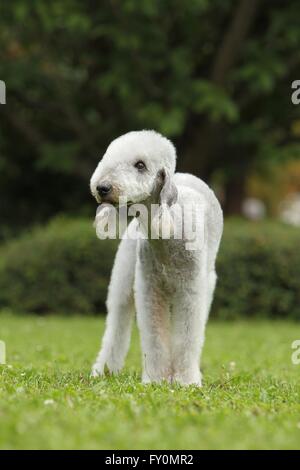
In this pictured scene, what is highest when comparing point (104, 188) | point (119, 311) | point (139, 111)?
point (139, 111)

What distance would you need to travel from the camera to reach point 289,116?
18703 millimetres

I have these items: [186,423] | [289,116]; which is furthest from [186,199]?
[289,116]

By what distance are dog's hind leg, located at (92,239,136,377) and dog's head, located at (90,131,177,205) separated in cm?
104

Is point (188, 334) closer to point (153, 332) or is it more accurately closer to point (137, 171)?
point (153, 332)

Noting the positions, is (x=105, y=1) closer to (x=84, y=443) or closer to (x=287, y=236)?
(x=287, y=236)

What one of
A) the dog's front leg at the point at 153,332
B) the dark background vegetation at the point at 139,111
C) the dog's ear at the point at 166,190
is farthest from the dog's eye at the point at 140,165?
the dark background vegetation at the point at 139,111

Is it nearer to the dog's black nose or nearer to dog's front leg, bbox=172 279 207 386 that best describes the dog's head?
the dog's black nose

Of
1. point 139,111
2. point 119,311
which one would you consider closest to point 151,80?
point 139,111

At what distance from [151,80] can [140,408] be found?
509 inches

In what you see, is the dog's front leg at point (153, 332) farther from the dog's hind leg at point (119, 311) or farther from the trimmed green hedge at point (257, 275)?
the trimmed green hedge at point (257, 275)

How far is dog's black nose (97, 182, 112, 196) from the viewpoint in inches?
208

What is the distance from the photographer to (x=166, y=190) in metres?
5.69
